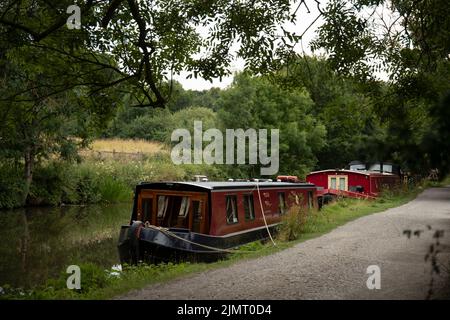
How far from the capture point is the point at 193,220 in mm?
10711

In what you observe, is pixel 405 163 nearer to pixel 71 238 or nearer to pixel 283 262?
pixel 283 262

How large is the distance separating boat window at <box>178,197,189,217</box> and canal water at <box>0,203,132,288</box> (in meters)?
2.15

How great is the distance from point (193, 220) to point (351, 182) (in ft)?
46.4

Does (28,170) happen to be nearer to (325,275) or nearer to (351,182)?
(351,182)

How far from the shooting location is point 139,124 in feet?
161

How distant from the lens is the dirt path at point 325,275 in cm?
571

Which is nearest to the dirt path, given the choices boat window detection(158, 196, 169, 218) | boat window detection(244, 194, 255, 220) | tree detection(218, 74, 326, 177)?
boat window detection(244, 194, 255, 220)

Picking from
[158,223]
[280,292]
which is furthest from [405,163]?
[158,223]

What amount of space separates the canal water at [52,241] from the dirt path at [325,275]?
180 inches

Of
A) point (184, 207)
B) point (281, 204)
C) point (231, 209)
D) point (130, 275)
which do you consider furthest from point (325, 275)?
point (281, 204)

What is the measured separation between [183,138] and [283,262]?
27339mm

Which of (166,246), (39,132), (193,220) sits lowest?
(166,246)

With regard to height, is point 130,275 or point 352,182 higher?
point 352,182

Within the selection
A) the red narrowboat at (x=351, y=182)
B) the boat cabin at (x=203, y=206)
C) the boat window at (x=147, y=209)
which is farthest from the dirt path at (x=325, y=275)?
the red narrowboat at (x=351, y=182)
